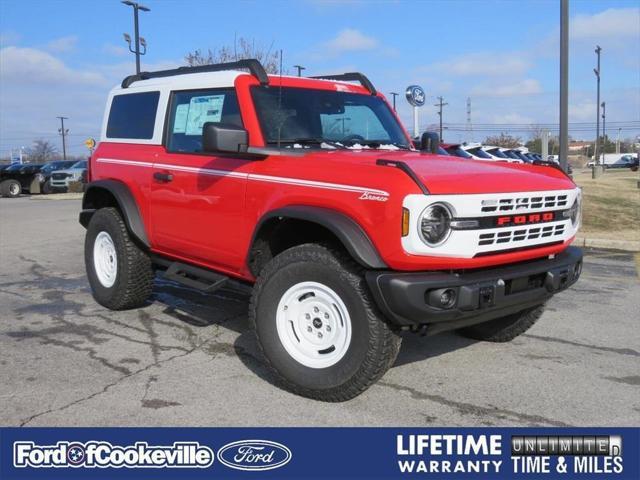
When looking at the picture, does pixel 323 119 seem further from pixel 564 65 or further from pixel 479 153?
pixel 479 153

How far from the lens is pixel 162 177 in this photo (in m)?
5.14

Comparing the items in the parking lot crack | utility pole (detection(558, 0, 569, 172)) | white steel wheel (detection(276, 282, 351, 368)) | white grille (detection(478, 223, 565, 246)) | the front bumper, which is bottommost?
the parking lot crack

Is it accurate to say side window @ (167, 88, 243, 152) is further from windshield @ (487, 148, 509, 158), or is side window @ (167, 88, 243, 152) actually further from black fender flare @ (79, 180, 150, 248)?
windshield @ (487, 148, 509, 158)

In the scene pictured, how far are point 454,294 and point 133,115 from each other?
3.71 metres

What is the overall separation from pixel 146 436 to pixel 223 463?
0.47m

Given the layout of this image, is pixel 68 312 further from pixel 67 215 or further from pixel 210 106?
pixel 67 215

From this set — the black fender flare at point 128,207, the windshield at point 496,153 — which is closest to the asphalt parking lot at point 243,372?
the black fender flare at point 128,207

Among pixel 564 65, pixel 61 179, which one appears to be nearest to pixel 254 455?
pixel 564 65

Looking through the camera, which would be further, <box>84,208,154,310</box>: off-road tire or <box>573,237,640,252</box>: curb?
<box>573,237,640,252</box>: curb

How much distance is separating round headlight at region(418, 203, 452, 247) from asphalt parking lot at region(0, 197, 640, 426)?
1065 mm

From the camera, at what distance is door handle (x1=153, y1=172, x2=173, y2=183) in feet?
16.7

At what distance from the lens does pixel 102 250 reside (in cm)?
618

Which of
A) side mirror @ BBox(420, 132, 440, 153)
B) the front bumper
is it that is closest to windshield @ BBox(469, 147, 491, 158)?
side mirror @ BBox(420, 132, 440, 153)

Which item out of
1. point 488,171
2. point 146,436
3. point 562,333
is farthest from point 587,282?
point 146,436
